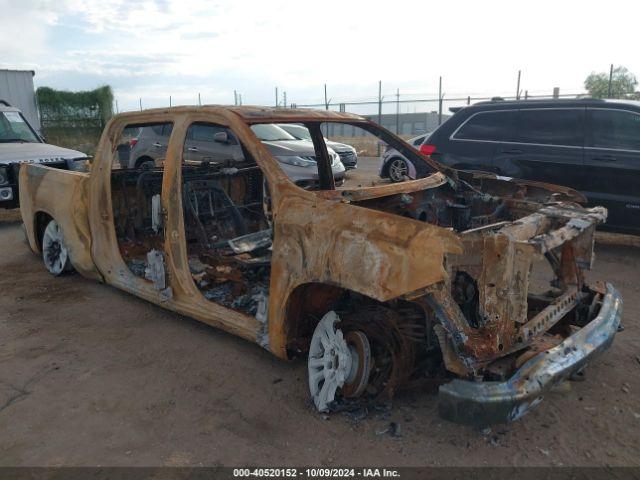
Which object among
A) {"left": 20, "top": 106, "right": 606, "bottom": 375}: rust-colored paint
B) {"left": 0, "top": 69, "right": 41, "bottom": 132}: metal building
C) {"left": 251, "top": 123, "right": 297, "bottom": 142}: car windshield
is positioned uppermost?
{"left": 0, "top": 69, "right": 41, "bottom": 132}: metal building

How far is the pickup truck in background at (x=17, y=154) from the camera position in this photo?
7953 millimetres

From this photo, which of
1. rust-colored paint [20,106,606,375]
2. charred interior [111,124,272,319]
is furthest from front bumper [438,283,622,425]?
charred interior [111,124,272,319]

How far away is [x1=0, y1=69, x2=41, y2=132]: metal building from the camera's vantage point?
55.0 ft

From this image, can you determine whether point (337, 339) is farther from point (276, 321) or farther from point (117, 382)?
point (117, 382)

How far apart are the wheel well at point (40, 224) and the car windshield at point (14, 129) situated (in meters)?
4.42

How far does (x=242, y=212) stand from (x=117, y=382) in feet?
7.65

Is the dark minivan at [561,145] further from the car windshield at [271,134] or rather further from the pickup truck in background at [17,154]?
the pickup truck in background at [17,154]

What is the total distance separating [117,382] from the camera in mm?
3449

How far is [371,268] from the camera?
263cm

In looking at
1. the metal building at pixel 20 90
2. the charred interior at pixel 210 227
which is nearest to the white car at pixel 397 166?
the charred interior at pixel 210 227

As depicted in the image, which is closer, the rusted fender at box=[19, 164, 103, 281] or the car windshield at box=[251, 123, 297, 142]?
the rusted fender at box=[19, 164, 103, 281]

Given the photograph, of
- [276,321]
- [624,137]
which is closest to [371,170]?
[624,137]

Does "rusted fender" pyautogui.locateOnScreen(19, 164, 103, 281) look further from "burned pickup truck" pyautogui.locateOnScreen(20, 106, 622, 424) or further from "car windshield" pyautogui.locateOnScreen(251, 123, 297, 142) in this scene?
"car windshield" pyautogui.locateOnScreen(251, 123, 297, 142)

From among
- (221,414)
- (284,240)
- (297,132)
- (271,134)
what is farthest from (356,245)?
(297,132)
